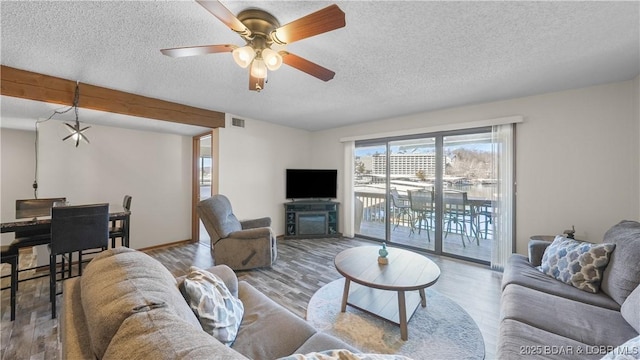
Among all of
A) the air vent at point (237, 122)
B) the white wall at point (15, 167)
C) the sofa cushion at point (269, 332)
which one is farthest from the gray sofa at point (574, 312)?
the white wall at point (15, 167)

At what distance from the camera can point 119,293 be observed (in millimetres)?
780

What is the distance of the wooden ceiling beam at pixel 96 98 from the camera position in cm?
219

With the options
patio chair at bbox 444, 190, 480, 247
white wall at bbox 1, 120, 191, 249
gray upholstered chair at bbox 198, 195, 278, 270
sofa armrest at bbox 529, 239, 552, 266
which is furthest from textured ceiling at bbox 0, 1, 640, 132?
sofa armrest at bbox 529, 239, 552, 266

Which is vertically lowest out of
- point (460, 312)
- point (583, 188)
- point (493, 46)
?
point (460, 312)

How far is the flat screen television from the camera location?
480 cm

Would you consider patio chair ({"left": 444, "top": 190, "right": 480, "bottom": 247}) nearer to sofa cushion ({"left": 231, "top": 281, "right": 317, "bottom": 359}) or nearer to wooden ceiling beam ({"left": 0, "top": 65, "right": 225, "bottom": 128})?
sofa cushion ({"left": 231, "top": 281, "right": 317, "bottom": 359})

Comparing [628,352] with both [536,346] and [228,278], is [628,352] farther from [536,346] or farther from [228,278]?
[228,278]

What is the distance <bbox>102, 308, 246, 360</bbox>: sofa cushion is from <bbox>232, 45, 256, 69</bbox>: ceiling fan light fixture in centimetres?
141

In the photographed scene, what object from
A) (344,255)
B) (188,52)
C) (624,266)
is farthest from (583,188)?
(188,52)

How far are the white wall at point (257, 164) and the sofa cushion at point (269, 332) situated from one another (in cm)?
273

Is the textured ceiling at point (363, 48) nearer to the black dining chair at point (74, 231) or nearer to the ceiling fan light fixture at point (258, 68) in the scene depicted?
the ceiling fan light fixture at point (258, 68)

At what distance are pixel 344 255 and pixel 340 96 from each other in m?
1.96

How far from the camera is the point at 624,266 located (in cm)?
157

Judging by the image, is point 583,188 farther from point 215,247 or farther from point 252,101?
point 215,247
